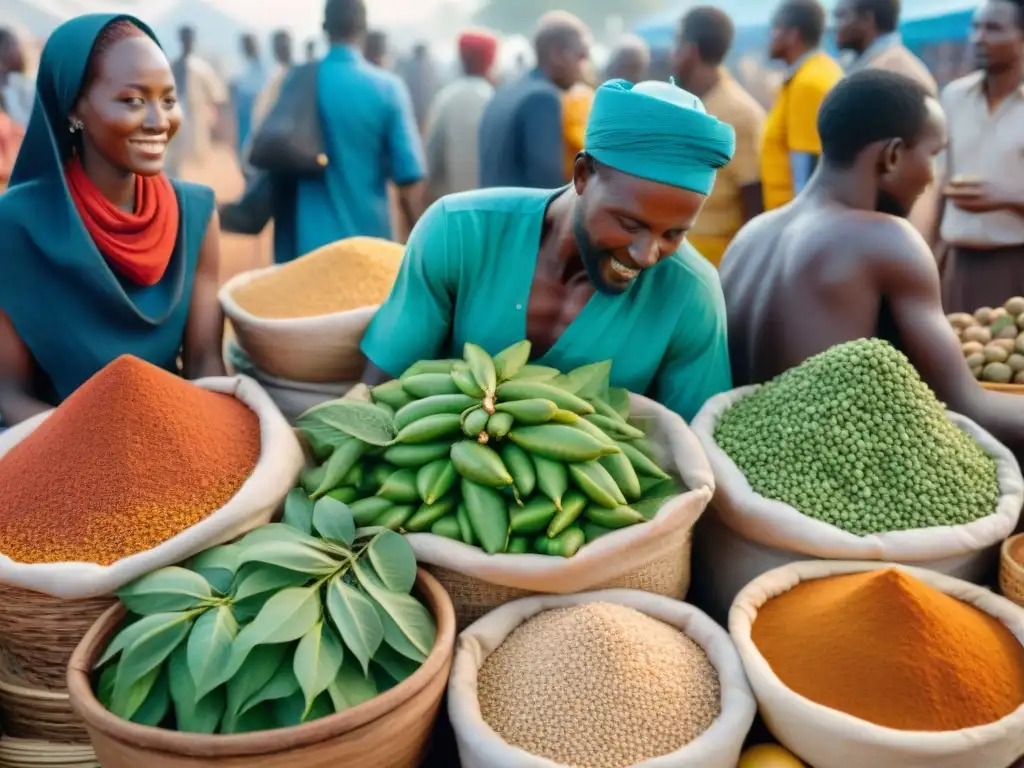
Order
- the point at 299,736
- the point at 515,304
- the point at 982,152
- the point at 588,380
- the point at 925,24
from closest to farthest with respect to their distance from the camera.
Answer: the point at 299,736 < the point at 588,380 < the point at 515,304 < the point at 982,152 < the point at 925,24

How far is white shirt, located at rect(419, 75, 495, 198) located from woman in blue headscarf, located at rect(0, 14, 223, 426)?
102 inches

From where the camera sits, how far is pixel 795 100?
2.97 meters

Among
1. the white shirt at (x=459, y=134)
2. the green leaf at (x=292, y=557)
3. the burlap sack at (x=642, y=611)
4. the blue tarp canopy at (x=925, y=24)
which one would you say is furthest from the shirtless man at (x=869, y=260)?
the blue tarp canopy at (x=925, y=24)

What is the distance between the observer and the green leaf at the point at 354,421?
1.23 meters

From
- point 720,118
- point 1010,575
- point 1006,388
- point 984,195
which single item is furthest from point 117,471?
point 720,118

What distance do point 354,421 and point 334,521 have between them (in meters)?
0.19

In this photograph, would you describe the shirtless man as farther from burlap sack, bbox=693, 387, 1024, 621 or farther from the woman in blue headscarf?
the woman in blue headscarf

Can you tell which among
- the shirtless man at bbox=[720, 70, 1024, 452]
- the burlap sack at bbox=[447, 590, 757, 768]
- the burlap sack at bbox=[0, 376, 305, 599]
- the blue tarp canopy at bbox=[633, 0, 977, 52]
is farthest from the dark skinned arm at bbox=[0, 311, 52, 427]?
the blue tarp canopy at bbox=[633, 0, 977, 52]

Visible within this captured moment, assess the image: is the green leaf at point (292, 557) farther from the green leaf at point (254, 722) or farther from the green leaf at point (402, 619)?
the green leaf at point (254, 722)

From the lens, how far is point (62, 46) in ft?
4.59

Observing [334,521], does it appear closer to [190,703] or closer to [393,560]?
[393,560]

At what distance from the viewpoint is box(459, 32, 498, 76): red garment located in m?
4.22

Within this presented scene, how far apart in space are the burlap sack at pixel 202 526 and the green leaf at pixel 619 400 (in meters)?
0.50

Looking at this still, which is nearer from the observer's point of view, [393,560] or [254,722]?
[254,722]
